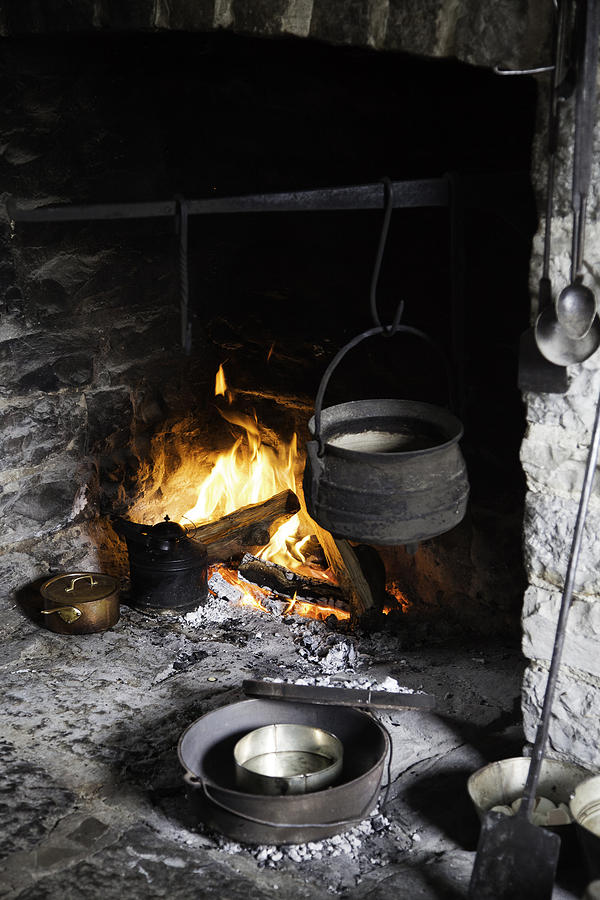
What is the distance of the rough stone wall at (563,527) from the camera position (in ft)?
7.68

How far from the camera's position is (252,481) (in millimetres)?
4598

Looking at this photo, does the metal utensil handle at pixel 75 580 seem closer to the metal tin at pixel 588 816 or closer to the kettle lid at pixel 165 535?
the kettle lid at pixel 165 535

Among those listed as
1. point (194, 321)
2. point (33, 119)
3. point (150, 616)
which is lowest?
point (150, 616)

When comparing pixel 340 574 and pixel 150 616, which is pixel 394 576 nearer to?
pixel 340 574

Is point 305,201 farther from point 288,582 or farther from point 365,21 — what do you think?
point 288,582

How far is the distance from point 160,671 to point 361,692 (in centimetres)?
98

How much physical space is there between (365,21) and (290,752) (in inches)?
78.9

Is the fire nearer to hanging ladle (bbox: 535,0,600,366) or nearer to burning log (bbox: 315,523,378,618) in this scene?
burning log (bbox: 315,523,378,618)

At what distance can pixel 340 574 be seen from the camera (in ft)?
13.9

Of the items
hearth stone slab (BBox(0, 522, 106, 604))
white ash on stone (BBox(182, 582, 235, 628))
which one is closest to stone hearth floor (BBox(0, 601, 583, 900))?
white ash on stone (BBox(182, 582, 235, 628))

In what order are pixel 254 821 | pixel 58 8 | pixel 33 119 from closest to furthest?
pixel 254 821 < pixel 58 8 < pixel 33 119

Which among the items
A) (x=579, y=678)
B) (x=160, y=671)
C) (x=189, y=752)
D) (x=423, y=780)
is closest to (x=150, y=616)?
(x=160, y=671)

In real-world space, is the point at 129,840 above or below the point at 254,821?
below

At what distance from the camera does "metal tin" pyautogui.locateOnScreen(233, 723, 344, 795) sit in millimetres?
2656
